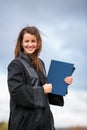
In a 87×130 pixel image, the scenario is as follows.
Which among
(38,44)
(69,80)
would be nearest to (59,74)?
(69,80)

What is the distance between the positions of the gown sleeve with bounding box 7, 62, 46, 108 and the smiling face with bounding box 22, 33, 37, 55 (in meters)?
0.13

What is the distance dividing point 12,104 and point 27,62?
11.1 inches

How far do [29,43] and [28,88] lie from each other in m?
0.29

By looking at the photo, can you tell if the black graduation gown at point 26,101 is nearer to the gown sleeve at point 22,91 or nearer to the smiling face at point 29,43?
the gown sleeve at point 22,91

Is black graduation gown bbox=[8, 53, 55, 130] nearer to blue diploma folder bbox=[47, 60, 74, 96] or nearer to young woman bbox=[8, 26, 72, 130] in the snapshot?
young woman bbox=[8, 26, 72, 130]

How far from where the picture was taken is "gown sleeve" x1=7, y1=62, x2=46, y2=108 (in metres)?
3.66

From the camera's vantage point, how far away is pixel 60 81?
3.79 meters

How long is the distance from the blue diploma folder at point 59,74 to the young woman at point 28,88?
4 cm

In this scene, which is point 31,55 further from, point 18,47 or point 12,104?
point 12,104

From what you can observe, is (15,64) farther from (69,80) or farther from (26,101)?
(69,80)

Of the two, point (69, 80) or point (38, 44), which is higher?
point (38, 44)

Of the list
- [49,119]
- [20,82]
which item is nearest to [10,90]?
[20,82]

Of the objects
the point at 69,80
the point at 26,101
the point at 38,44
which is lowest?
the point at 26,101

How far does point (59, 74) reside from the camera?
3.80 metres
